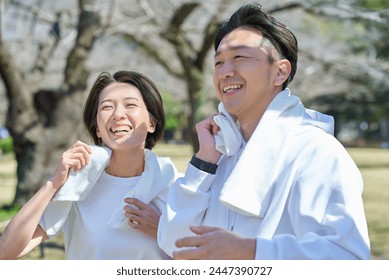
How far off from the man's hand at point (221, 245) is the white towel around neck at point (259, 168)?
0.45 feet

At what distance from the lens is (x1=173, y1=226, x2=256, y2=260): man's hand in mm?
1528

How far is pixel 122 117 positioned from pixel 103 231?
15.9 inches

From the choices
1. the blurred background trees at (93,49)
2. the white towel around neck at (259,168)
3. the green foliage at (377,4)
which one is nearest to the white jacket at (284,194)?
the white towel around neck at (259,168)

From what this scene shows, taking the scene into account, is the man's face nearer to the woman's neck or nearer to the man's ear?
the man's ear

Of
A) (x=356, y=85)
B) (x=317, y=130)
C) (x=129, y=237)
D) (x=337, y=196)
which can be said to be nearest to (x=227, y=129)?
(x=317, y=130)

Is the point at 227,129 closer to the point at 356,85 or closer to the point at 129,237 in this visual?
the point at 129,237

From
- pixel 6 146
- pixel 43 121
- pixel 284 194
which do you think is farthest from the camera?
pixel 6 146

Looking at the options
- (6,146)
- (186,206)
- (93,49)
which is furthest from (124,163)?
(6,146)

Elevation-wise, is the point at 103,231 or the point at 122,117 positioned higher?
the point at 122,117

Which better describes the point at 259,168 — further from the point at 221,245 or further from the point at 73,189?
the point at 73,189

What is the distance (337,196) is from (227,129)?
40 cm

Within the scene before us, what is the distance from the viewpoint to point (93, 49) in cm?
1074

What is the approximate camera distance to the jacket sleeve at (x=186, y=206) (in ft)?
5.77

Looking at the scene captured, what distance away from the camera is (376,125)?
33.2 metres
